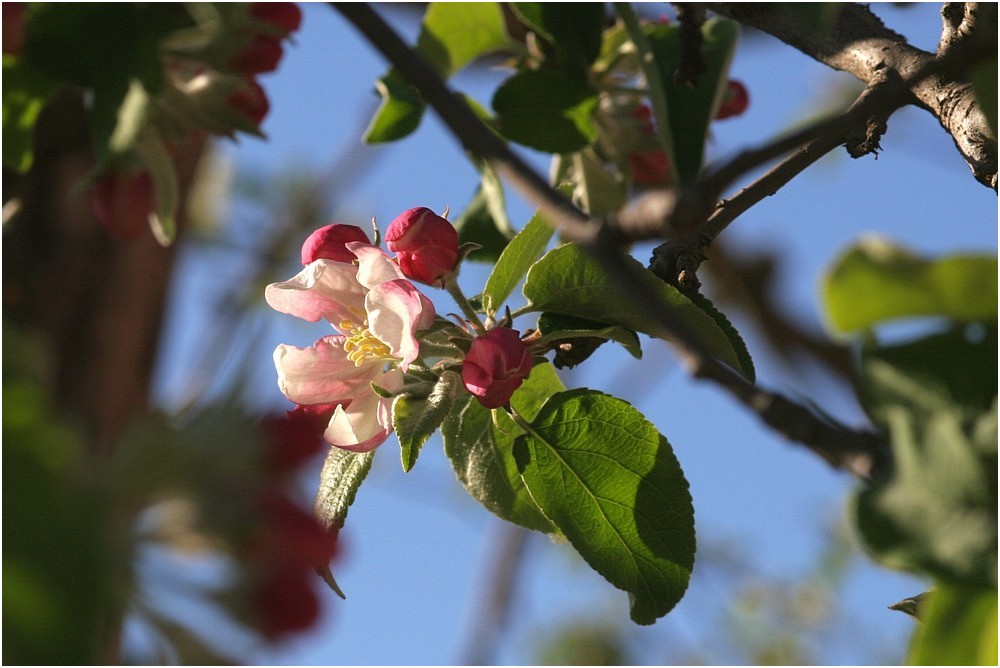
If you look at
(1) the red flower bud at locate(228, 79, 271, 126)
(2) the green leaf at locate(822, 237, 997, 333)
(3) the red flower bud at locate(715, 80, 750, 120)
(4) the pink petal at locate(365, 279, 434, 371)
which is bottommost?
(4) the pink petal at locate(365, 279, 434, 371)

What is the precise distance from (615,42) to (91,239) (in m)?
2.04

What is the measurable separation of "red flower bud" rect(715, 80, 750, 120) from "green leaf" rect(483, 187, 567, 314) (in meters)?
0.58

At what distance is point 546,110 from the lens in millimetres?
1269

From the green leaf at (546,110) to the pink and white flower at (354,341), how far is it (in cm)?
37

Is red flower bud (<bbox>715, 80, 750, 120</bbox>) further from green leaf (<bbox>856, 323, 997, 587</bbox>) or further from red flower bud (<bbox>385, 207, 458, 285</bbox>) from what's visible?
green leaf (<bbox>856, 323, 997, 587</bbox>)

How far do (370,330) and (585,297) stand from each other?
0.19 m

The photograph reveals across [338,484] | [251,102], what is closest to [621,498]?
[338,484]

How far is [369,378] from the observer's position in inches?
37.1

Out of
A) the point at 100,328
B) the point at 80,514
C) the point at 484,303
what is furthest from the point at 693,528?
the point at 100,328

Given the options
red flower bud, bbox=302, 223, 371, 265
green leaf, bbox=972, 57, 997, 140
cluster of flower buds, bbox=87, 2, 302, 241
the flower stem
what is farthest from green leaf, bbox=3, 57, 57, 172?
green leaf, bbox=972, 57, 997, 140

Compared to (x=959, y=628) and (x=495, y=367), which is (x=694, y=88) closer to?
(x=495, y=367)

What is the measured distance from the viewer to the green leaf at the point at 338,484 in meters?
0.90

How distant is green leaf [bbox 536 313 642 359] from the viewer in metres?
0.90

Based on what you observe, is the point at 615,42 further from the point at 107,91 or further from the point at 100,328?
the point at 100,328
